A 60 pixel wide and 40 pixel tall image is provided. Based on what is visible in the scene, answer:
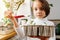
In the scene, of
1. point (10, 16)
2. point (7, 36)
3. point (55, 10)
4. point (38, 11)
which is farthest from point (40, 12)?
point (7, 36)

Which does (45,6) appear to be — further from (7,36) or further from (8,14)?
(7,36)

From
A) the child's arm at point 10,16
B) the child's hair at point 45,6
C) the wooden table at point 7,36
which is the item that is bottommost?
the wooden table at point 7,36

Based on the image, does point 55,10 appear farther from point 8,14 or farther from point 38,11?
point 8,14

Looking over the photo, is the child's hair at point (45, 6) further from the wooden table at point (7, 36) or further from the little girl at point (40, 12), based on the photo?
the wooden table at point (7, 36)

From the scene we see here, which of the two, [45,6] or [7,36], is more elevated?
[45,6]

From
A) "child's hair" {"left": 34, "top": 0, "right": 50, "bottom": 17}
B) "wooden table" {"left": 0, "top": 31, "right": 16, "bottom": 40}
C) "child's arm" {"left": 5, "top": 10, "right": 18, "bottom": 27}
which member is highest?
"child's hair" {"left": 34, "top": 0, "right": 50, "bottom": 17}

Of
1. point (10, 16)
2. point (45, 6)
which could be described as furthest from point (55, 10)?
point (10, 16)

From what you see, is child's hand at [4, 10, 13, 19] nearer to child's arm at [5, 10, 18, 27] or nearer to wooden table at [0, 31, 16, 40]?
child's arm at [5, 10, 18, 27]

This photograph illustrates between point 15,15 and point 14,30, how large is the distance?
151 millimetres

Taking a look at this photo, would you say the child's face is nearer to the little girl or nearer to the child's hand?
the little girl

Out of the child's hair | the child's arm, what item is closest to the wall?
the child's hair

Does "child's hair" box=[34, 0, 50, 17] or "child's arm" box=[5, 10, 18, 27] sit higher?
"child's hair" box=[34, 0, 50, 17]

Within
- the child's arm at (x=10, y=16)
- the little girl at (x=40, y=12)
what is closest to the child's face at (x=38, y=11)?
the little girl at (x=40, y=12)

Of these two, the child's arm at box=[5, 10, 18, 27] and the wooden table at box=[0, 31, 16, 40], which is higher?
the child's arm at box=[5, 10, 18, 27]
